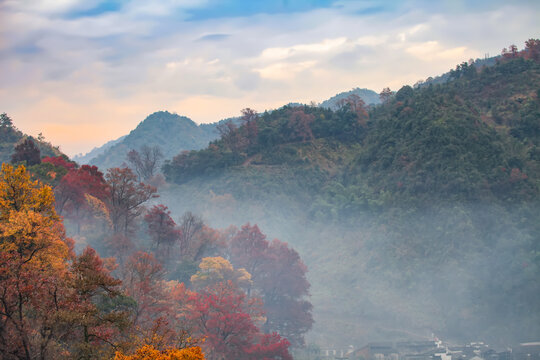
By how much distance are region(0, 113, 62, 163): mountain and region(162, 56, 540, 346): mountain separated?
15921 mm

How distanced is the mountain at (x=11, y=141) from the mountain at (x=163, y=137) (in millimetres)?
58977

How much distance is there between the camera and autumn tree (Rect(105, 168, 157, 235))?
34.1 metres

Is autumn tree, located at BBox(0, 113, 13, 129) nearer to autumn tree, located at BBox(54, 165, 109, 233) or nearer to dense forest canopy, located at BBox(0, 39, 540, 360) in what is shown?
dense forest canopy, located at BBox(0, 39, 540, 360)

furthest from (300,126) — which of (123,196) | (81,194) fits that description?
(81,194)

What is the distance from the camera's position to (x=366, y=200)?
5109cm

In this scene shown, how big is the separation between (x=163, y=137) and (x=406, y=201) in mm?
97816

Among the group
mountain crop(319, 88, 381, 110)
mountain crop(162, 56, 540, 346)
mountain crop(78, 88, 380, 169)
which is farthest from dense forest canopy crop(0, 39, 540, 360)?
mountain crop(319, 88, 381, 110)

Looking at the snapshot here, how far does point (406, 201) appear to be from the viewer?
46500 millimetres

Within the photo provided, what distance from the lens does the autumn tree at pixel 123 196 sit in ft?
112

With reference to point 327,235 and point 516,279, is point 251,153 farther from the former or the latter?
point 516,279

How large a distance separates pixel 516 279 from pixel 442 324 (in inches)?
259

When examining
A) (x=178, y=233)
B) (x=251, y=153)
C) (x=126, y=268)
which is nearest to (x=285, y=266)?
(x=178, y=233)

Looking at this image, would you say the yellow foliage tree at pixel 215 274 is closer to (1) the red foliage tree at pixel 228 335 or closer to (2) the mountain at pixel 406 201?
(2) the mountain at pixel 406 201

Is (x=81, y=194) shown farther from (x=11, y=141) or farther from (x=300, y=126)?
(x=300, y=126)
